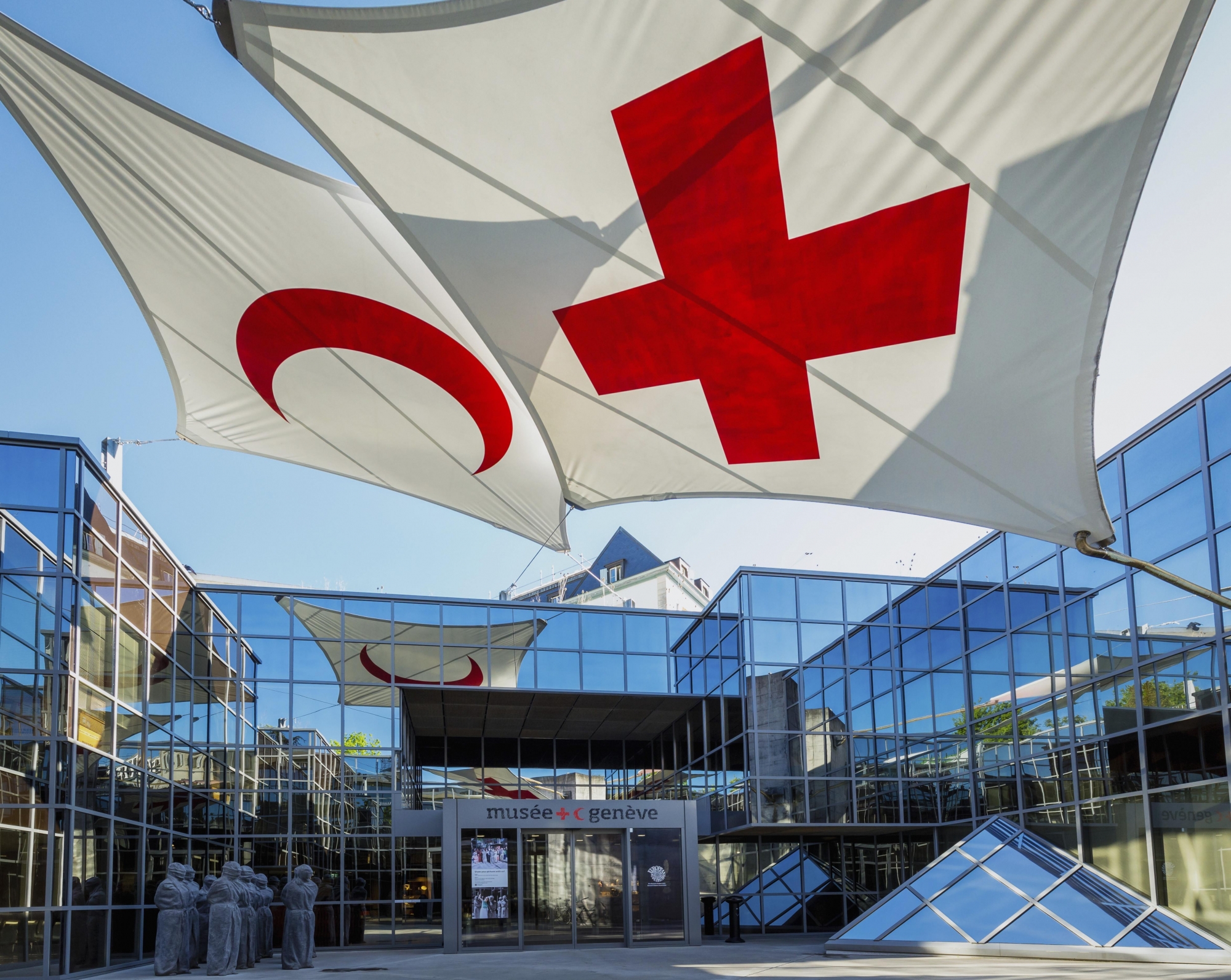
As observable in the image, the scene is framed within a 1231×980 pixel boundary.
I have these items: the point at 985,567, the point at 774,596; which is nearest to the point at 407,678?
the point at 774,596

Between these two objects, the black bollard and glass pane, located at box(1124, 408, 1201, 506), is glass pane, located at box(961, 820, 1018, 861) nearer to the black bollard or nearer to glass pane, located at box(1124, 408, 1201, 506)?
the black bollard

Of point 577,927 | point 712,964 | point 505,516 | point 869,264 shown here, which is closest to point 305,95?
point 869,264

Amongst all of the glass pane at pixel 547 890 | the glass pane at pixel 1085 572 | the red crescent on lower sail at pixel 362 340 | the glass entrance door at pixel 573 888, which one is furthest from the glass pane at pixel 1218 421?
the glass pane at pixel 547 890

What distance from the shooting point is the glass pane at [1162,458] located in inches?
640

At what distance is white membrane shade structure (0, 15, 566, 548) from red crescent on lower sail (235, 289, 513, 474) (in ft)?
0.05

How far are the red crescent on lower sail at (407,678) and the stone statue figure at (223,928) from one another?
8.86 metres

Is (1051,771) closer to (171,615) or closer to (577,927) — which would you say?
(577,927)

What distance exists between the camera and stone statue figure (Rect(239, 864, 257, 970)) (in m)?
16.2

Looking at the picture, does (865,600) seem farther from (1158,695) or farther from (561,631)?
(1158,695)

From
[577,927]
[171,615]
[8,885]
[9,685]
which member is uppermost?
[171,615]

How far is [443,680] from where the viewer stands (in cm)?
2439

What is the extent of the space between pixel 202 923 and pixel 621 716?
45.1 ft

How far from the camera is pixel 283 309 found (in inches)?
354

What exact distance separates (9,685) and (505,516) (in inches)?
290
